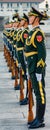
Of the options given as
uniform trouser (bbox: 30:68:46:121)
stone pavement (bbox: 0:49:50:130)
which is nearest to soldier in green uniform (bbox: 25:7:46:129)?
uniform trouser (bbox: 30:68:46:121)

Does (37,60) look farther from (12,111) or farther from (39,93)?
(12,111)

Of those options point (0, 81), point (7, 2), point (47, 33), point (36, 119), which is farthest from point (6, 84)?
point (7, 2)

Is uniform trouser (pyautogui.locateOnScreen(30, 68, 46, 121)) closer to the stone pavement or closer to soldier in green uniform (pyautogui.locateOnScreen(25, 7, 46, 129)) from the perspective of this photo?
soldier in green uniform (pyautogui.locateOnScreen(25, 7, 46, 129))

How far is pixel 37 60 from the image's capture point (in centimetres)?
794

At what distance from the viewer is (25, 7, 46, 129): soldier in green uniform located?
25.6 feet

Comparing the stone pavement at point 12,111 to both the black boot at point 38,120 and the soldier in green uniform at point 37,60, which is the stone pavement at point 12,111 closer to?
the black boot at point 38,120

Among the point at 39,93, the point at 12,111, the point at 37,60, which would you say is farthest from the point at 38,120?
the point at 12,111

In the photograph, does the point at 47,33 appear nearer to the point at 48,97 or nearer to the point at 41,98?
the point at 48,97

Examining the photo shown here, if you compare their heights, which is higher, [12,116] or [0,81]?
[12,116]

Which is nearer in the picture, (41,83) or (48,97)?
(41,83)

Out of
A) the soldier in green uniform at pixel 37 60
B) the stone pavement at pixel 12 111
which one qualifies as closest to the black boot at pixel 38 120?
the soldier in green uniform at pixel 37 60

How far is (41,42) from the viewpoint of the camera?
780cm

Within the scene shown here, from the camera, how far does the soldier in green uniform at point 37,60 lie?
7.80 metres

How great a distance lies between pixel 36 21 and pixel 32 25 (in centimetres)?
9
